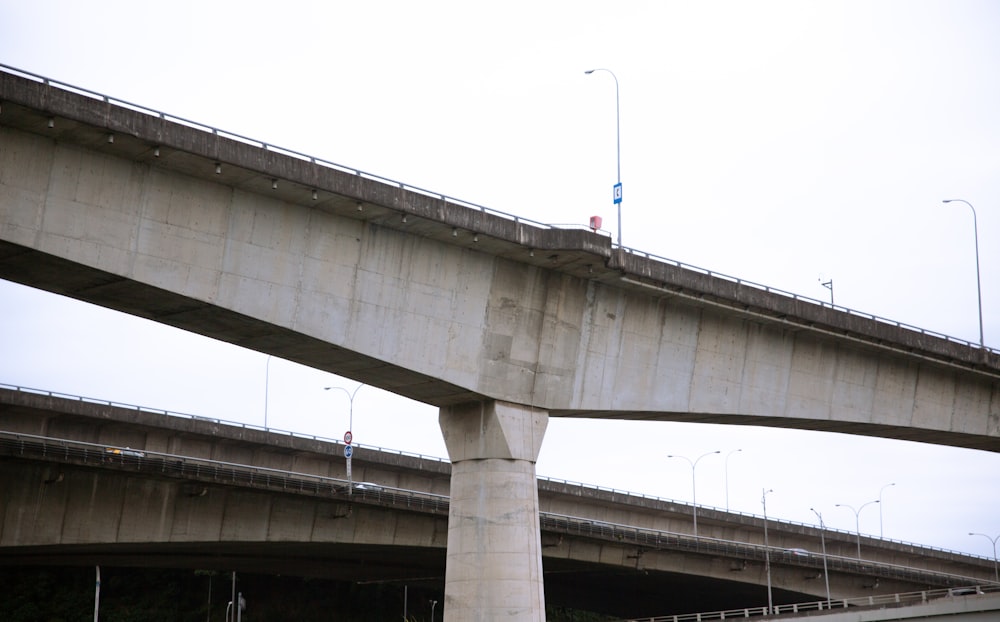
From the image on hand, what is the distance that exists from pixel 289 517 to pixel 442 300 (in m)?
21.9

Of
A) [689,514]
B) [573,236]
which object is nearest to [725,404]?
[573,236]

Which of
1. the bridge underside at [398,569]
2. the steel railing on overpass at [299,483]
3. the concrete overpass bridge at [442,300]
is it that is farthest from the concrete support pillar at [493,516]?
the bridge underside at [398,569]

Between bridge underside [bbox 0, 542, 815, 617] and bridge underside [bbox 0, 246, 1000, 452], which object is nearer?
bridge underside [bbox 0, 246, 1000, 452]

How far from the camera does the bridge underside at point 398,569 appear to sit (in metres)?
56.7

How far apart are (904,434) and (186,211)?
105 feet

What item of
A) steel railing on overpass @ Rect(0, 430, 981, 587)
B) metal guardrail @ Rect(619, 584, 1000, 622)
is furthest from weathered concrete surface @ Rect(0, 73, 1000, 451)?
steel railing on overpass @ Rect(0, 430, 981, 587)

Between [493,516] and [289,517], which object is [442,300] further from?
[289,517]

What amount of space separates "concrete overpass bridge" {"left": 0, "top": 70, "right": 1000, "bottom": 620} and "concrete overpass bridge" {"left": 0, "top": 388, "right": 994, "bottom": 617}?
702 inches

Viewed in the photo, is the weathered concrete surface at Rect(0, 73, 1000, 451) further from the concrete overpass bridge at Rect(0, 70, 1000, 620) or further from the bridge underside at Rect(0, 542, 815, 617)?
the bridge underside at Rect(0, 542, 815, 617)

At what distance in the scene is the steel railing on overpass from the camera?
155 feet

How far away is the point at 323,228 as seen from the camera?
33.5m

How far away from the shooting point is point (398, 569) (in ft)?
241

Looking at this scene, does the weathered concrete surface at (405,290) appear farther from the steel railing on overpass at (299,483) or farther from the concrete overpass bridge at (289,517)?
the concrete overpass bridge at (289,517)

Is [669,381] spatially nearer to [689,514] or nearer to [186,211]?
[186,211]
